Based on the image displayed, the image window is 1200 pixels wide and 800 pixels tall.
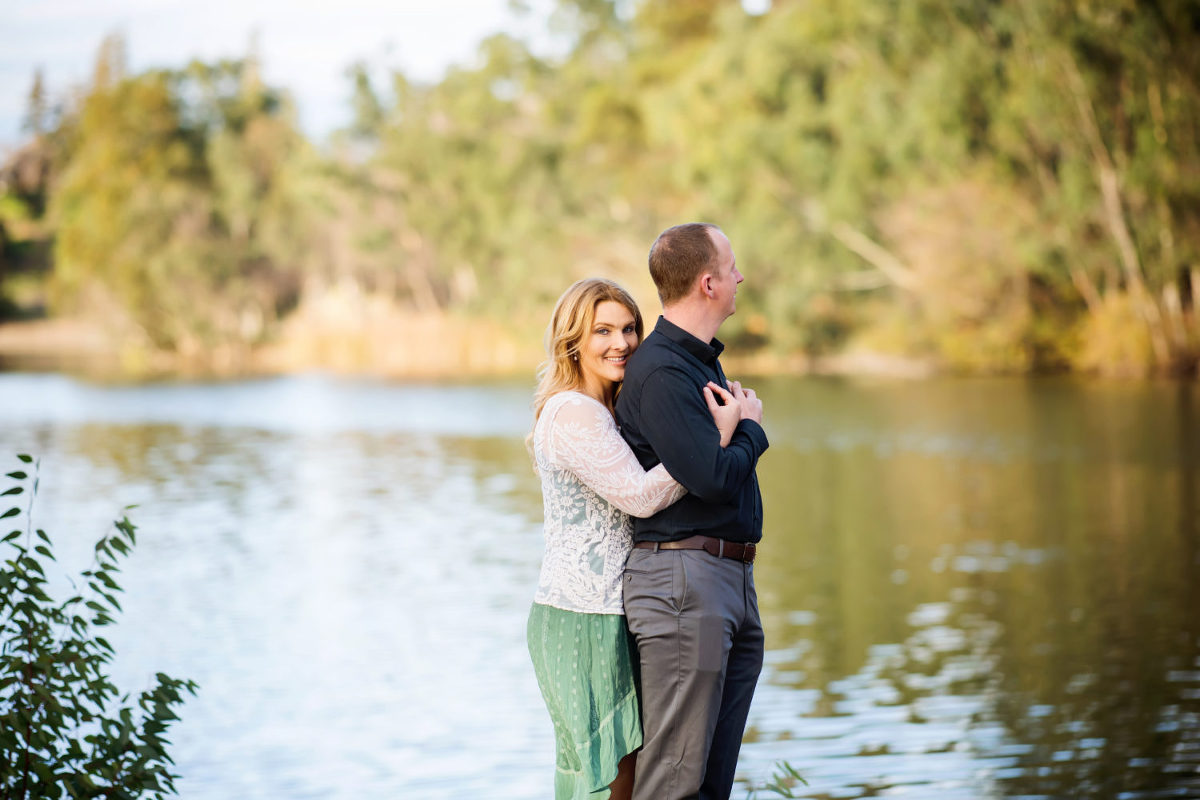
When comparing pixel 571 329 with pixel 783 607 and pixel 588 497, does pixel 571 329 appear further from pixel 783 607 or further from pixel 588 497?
pixel 783 607

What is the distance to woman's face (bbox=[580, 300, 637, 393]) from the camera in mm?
3973

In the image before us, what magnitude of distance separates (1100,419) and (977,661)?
1721 cm

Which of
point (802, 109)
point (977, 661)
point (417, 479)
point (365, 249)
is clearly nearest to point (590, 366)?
point (977, 661)

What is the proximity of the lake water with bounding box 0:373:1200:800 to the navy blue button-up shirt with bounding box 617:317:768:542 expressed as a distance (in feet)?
12.2

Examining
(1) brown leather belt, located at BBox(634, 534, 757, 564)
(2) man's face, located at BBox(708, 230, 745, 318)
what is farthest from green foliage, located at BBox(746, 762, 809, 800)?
(2) man's face, located at BBox(708, 230, 745, 318)

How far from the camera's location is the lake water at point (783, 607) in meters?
7.83

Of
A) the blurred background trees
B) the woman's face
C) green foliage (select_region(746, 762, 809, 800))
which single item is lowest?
green foliage (select_region(746, 762, 809, 800))

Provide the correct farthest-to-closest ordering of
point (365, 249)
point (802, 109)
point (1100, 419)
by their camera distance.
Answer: point (365, 249), point (802, 109), point (1100, 419)

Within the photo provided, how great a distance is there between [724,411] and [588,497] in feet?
1.43

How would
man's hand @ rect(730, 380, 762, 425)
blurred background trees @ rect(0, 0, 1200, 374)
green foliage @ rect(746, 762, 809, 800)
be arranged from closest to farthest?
man's hand @ rect(730, 380, 762, 425) → green foliage @ rect(746, 762, 809, 800) → blurred background trees @ rect(0, 0, 1200, 374)

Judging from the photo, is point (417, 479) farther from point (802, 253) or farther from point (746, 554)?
point (802, 253)

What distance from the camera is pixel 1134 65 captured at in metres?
32.1

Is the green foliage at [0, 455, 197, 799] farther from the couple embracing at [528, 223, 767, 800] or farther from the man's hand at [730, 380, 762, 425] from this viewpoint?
the man's hand at [730, 380, 762, 425]

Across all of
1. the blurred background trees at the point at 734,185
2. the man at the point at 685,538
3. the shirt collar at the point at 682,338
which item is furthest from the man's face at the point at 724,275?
the blurred background trees at the point at 734,185
